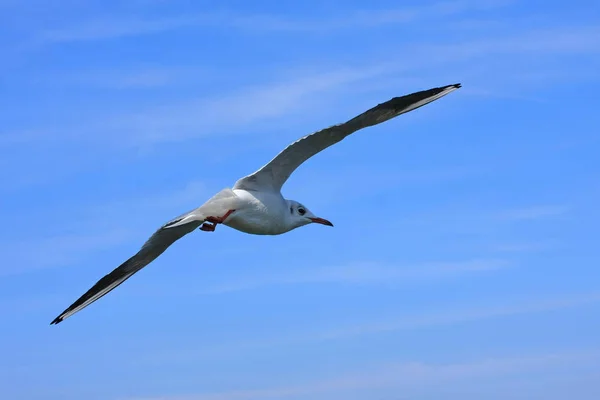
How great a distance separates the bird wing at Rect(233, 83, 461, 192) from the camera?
1669cm

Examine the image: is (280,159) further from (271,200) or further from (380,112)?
(380,112)

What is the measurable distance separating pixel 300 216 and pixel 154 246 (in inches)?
100

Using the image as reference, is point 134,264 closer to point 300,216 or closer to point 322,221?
point 300,216

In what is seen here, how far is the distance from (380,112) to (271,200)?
2467mm

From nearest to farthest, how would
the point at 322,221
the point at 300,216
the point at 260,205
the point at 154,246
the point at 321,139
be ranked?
1. the point at 321,139
2. the point at 260,205
3. the point at 154,246
4. the point at 300,216
5. the point at 322,221

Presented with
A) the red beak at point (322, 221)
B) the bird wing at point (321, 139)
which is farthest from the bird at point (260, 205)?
the red beak at point (322, 221)

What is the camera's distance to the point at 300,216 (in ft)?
61.9

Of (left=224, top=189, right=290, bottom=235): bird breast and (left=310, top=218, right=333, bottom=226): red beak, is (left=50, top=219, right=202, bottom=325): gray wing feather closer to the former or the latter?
(left=224, top=189, right=290, bottom=235): bird breast

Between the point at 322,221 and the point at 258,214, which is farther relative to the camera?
the point at 322,221

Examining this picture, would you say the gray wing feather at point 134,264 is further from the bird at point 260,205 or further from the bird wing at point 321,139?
the bird wing at point 321,139

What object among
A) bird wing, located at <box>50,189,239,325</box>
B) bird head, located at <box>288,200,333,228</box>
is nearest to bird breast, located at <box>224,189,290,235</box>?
bird wing, located at <box>50,189,239,325</box>

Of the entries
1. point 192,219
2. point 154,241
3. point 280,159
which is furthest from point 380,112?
point 154,241

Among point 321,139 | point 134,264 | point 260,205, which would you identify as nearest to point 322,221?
point 260,205

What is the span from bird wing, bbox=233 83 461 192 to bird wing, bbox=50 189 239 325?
0.59m
